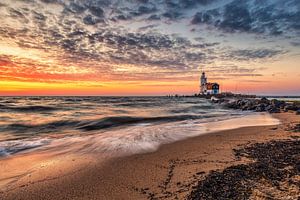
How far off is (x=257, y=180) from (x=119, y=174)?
2.92 m

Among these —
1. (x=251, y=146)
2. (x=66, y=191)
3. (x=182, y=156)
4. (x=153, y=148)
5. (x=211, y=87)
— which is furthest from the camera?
(x=211, y=87)

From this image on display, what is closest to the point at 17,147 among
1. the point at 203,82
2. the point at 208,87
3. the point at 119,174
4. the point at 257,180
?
the point at 119,174

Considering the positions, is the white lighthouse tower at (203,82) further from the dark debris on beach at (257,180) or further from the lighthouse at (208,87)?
the dark debris on beach at (257,180)

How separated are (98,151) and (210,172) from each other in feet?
13.1

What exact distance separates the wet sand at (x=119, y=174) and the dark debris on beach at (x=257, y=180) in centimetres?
16

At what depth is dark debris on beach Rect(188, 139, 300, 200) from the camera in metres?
3.63

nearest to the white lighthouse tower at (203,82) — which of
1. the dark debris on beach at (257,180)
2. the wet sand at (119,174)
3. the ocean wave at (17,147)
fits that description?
the ocean wave at (17,147)

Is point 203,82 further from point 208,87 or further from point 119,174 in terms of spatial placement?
point 119,174

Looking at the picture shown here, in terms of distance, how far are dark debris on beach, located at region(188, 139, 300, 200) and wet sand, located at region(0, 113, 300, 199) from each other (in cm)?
16

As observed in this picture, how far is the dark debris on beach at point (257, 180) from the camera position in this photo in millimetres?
3635

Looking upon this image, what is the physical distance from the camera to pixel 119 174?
5148mm

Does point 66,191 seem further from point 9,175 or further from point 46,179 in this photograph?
point 9,175

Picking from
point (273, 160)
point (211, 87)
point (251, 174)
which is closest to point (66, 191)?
point (251, 174)

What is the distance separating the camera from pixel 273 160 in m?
5.44
